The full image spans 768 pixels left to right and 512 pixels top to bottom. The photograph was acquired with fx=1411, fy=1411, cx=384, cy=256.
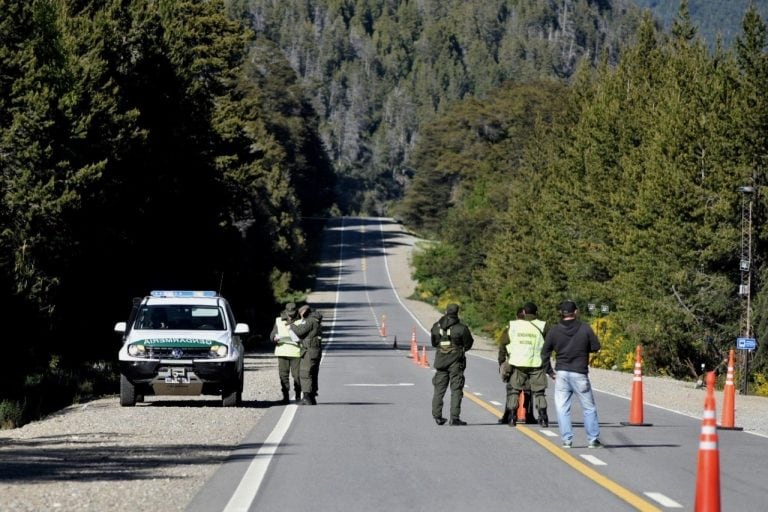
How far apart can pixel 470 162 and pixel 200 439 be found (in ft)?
417

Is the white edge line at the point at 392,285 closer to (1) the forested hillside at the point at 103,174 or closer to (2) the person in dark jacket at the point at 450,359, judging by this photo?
(1) the forested hillside at the point at 103,174

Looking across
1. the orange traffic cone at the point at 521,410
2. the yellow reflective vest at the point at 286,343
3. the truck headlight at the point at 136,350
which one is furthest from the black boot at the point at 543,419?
the truck headlight at the point at 136,350

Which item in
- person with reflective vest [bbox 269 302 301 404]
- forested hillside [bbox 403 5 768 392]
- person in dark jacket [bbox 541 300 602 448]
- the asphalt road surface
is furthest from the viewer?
forested hillside [bbox 403 5 768 392]

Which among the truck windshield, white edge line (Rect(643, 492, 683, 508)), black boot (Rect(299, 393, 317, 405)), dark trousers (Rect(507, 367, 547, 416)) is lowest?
black boot (Rect(299, 393, 317, 405))

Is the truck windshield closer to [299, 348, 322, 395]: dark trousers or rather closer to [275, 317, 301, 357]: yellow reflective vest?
[275, 317, 301, 357]: yellow reflective vest

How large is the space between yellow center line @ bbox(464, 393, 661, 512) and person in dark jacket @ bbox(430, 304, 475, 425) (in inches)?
40.1

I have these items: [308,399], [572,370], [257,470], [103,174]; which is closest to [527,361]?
[572,370]

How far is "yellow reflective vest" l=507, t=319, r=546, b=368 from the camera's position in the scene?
20.3 metres

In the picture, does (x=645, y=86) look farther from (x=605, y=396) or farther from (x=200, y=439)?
(x=200, y=439)

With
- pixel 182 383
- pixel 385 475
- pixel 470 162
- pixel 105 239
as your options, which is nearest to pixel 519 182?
pixel 470 162

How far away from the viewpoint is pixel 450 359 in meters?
20.7

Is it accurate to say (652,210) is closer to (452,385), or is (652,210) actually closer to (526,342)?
(526,342)

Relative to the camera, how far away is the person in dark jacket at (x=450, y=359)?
67.7ft

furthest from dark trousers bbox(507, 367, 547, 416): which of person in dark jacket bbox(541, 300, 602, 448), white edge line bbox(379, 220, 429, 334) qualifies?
white edge line bbox(379, 220, 429, 334)
